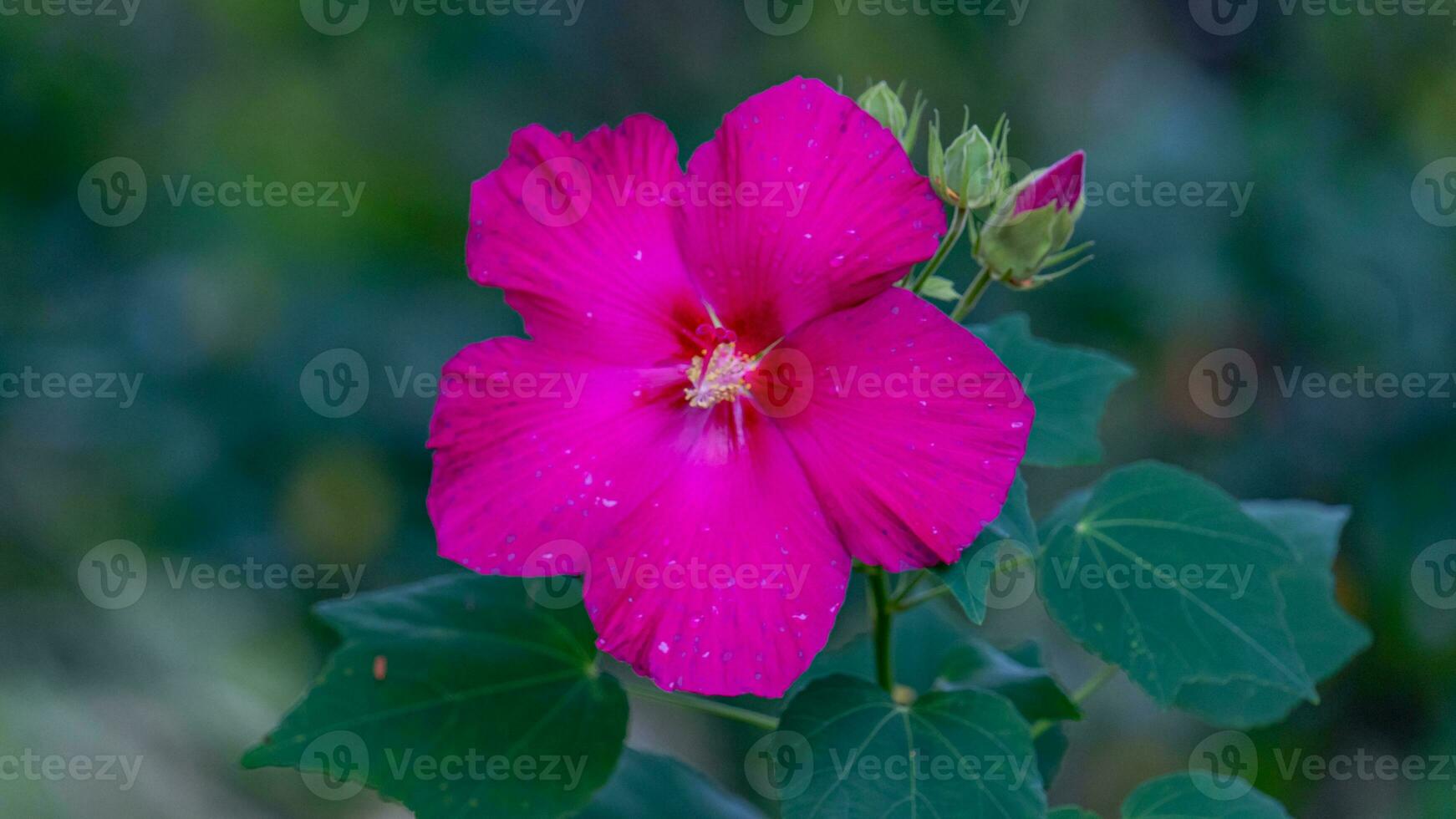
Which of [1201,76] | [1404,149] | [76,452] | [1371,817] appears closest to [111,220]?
[76,452]

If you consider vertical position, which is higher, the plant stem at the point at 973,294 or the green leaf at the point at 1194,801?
the plant stem at the point at 973,294

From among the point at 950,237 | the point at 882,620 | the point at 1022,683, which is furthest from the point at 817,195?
the point at 1022,683

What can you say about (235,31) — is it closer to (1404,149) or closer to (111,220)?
(111,220)

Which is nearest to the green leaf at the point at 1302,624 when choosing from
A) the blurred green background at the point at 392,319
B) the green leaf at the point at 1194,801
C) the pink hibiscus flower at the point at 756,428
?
the green leaf at the point at 1194,801

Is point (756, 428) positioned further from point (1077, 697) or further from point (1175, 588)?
point (1077, 697)

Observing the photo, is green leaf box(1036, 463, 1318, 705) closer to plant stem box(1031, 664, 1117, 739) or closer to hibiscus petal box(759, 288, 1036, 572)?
plant stem box(1031, 664, 1117, 739)

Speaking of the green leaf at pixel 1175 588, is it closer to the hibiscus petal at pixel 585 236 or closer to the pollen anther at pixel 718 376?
the pollen anther at pixel 718 376
